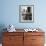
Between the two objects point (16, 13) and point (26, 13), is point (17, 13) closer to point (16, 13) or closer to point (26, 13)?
point (16, 13)

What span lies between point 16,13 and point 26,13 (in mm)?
325

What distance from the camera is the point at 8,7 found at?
430cm

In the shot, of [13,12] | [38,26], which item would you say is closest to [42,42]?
[38,26]

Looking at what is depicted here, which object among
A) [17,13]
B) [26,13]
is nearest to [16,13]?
[17,13]

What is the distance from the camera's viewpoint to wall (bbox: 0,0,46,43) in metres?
4.29

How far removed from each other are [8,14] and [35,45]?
1.33 meters

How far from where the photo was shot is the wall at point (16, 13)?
14.1 feet

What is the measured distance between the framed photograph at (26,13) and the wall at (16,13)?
0.10 meters

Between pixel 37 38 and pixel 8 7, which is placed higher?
pixel 8 7

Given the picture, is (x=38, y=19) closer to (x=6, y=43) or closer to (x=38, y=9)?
(x=38, y=9)

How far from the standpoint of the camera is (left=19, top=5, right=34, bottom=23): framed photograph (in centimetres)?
429

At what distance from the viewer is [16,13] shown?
4.32 metres

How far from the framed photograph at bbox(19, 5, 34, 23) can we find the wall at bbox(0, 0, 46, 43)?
0.10 m

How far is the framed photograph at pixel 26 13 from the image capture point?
4293 mm
